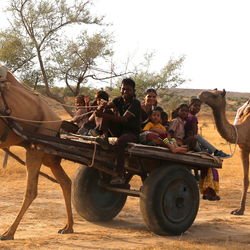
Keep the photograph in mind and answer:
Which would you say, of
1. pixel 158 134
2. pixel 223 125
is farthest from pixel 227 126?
pixel 158 134

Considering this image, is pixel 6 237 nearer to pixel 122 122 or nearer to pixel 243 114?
pixel 122 122

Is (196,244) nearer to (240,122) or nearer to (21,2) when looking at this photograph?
(240,122)

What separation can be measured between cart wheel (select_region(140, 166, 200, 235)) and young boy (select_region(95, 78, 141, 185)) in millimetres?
A: 492

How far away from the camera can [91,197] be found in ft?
28.8

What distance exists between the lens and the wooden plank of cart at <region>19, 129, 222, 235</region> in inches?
287

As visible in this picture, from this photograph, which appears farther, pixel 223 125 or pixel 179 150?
pixel 223 125

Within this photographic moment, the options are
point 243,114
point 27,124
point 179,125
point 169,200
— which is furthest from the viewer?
point 243,114

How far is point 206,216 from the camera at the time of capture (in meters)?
9.62

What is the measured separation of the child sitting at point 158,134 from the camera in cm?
770

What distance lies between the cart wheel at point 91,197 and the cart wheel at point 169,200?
4.27 ft

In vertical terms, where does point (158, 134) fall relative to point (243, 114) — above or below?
below

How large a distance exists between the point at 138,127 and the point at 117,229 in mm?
1817

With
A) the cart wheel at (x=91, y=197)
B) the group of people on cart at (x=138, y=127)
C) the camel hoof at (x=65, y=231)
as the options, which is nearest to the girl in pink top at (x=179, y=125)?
the group of people on cart at (x=138, y=127)

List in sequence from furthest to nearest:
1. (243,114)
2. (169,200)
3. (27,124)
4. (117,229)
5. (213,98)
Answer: (243,114)
(213,98)
(117,229)
(169,200)
(27,124)
